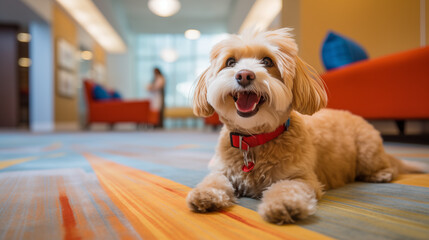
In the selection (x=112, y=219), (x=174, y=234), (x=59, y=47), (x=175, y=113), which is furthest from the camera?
(x=175, y=113)

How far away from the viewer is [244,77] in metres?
1.05

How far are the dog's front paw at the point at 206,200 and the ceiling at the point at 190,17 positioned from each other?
10.7m

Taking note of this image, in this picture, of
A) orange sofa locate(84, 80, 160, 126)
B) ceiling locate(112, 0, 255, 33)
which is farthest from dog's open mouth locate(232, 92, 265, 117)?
ceiling locate(112, 0, 255, 33)

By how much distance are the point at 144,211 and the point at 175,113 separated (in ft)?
36.5

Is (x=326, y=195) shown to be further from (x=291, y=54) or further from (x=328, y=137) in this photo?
(x=291, y=54)

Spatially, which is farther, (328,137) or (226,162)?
(328,137)

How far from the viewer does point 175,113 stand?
12.0 m

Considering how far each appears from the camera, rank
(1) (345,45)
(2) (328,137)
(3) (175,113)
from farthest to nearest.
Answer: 1. (3) (175,113)
2. (1) (345,45)
3. (2) (328,137)

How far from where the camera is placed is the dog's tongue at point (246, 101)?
1.10 metres

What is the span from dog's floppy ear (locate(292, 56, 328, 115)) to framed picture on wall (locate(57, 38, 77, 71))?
973 cm

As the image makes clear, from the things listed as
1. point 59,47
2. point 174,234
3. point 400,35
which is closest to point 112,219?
point 174,234

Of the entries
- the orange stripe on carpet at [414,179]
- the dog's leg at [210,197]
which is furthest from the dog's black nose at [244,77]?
the orange stripe on carpet at [414,179]

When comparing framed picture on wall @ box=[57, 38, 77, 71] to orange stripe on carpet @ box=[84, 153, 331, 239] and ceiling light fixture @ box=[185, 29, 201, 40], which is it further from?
orange stripe on carpet @ box=[84, 153, 331, 239]

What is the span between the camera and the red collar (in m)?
1.12
